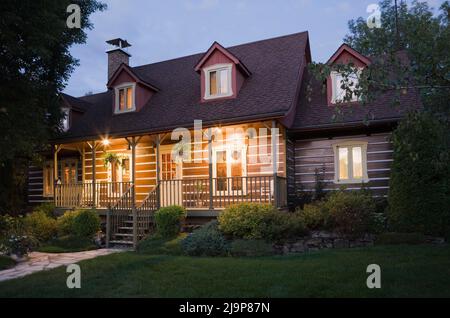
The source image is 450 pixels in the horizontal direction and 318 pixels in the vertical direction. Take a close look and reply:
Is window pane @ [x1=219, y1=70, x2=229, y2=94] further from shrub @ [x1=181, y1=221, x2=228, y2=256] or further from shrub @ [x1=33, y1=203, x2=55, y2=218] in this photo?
shrub @ [x1=33, y1=203, x2=55, y2=218]

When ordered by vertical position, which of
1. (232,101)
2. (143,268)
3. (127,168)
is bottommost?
(143,268)

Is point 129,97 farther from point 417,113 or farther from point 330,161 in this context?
point 417,113

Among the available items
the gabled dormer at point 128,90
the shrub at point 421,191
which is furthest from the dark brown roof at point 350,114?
the gabled dormer at point 128,90

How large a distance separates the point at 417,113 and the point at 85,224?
11.5m

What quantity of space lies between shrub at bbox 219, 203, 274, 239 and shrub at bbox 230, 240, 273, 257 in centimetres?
36

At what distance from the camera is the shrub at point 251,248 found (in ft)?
33.1

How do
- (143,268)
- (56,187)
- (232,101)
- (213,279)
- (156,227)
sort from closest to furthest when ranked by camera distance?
(213,279) → (143,268) → (156,227) → (232,101) → (56,187)

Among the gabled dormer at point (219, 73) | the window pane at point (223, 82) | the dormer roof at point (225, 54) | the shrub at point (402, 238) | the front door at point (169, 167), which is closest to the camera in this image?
the shrub at point (402, 238)

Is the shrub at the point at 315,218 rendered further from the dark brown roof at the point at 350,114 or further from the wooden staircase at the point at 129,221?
the wooden staircase at the point at 129,221

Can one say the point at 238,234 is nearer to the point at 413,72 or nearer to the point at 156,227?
the point at 156,227

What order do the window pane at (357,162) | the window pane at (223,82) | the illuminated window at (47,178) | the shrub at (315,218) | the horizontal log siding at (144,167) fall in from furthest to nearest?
the illuminated window at (47,178) < the horizontal log siding at (144,167) < the window pane at (223,82) < the window pane at (357,162) < the shrub at (315,218)

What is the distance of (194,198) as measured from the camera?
1377 centimetres

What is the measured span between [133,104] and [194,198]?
6.36 metres
